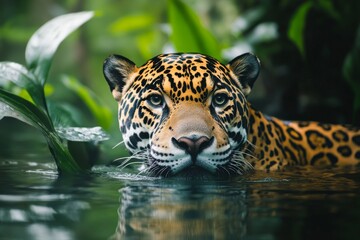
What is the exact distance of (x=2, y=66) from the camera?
5578mm

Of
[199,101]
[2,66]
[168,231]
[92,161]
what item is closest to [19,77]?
[2,66]

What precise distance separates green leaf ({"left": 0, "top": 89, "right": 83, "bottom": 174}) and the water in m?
0.14

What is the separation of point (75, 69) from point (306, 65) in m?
10.2

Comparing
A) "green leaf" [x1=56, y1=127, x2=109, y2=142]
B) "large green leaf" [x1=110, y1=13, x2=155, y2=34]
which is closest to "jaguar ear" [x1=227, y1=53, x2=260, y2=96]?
"green leaf" [x1=56, y1=127, x2=109, y2=142]

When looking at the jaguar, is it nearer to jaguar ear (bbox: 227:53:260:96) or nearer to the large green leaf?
jaguar ear (bbox: 227:53:260:96)

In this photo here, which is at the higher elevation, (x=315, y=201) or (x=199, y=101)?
(x=199, y=101)

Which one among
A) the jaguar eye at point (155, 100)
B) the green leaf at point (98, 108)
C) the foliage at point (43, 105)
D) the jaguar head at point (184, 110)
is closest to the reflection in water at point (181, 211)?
the jaguar head at point (184, 110)

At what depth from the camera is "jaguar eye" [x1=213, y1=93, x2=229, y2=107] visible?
523 cm

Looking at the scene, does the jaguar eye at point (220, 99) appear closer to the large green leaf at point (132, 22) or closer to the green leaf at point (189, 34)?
the green leaf at point (189, 34)

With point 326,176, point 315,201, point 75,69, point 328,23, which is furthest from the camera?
point 75,69

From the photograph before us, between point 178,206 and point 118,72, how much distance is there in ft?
6.26

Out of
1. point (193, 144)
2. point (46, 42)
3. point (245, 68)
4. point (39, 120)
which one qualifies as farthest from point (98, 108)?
point (193, 144)

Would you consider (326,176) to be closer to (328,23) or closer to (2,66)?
(2,66)

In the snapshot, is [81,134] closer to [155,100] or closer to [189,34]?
[155,100]
